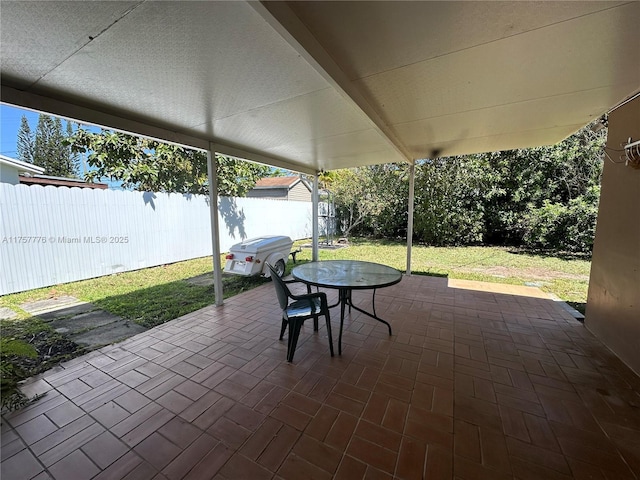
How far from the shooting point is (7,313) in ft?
11.4

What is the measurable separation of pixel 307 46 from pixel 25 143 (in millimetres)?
32320

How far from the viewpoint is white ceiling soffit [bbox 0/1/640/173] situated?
129cm

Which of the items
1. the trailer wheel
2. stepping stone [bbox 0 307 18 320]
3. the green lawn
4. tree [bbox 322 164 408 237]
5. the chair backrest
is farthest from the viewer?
tree [bbox 322 164 408 237]

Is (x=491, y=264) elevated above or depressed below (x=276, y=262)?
below

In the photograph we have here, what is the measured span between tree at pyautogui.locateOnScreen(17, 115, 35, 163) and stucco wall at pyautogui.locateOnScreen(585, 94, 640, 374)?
33126mm

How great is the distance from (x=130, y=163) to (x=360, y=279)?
25.4 feet

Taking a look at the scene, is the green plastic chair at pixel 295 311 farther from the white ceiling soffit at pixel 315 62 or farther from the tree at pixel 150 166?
the tree at pixel 150 166

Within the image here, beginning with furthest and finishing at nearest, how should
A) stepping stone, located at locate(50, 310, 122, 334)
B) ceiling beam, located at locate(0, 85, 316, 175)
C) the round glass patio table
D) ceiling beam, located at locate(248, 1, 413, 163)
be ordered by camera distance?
stepping stone, located at locate(50, 310, 122, 334) → the round glass patio table → ceiling beam, located at locate(0, 85, 316, 175) → ceiling beam, located at locate(248, 1, 413, 163)

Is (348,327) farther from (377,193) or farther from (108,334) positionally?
(377,193)

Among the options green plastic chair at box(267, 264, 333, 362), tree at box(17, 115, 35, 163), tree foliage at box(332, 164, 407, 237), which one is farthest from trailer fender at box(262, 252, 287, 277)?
tree at box(17, 115, 35, 163)

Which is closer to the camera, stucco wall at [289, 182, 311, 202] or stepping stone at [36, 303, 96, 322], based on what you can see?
stepping stone at [36, 303, 96, 322]

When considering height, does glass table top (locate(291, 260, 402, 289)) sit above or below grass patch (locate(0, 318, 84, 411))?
above

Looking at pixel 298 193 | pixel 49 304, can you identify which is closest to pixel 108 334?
pixel 49 304

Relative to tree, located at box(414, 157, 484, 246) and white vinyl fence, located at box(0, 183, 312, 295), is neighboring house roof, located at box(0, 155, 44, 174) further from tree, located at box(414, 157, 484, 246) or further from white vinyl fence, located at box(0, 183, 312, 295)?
tree, located at box(414, 157, 484, 246)
